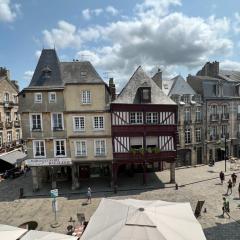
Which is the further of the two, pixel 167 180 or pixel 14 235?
pixel 167 180

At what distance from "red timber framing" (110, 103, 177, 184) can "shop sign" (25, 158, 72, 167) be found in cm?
432

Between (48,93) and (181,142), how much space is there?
16253 mm

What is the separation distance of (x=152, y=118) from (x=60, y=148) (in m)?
8.45

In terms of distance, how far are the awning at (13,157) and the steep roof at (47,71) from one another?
11.6m

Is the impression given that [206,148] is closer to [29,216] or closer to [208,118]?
[208,118]

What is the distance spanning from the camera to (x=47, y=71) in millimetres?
23750

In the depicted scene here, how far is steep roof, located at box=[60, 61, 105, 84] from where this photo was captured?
23.6 metres

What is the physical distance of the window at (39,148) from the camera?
77.9ft

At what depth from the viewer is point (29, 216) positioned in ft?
61.1

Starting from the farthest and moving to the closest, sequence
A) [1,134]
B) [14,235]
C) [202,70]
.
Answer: [202,70] → [1,134] → [14,235]

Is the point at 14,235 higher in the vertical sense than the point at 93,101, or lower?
lower

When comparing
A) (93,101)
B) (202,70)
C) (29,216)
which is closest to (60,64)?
(93,101)

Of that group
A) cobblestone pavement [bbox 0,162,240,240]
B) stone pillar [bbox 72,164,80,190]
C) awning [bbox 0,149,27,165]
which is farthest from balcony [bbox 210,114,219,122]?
awning [bbox 0,149,27,165]

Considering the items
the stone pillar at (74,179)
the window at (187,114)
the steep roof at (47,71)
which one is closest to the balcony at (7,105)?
the steep roof at (47,71)
